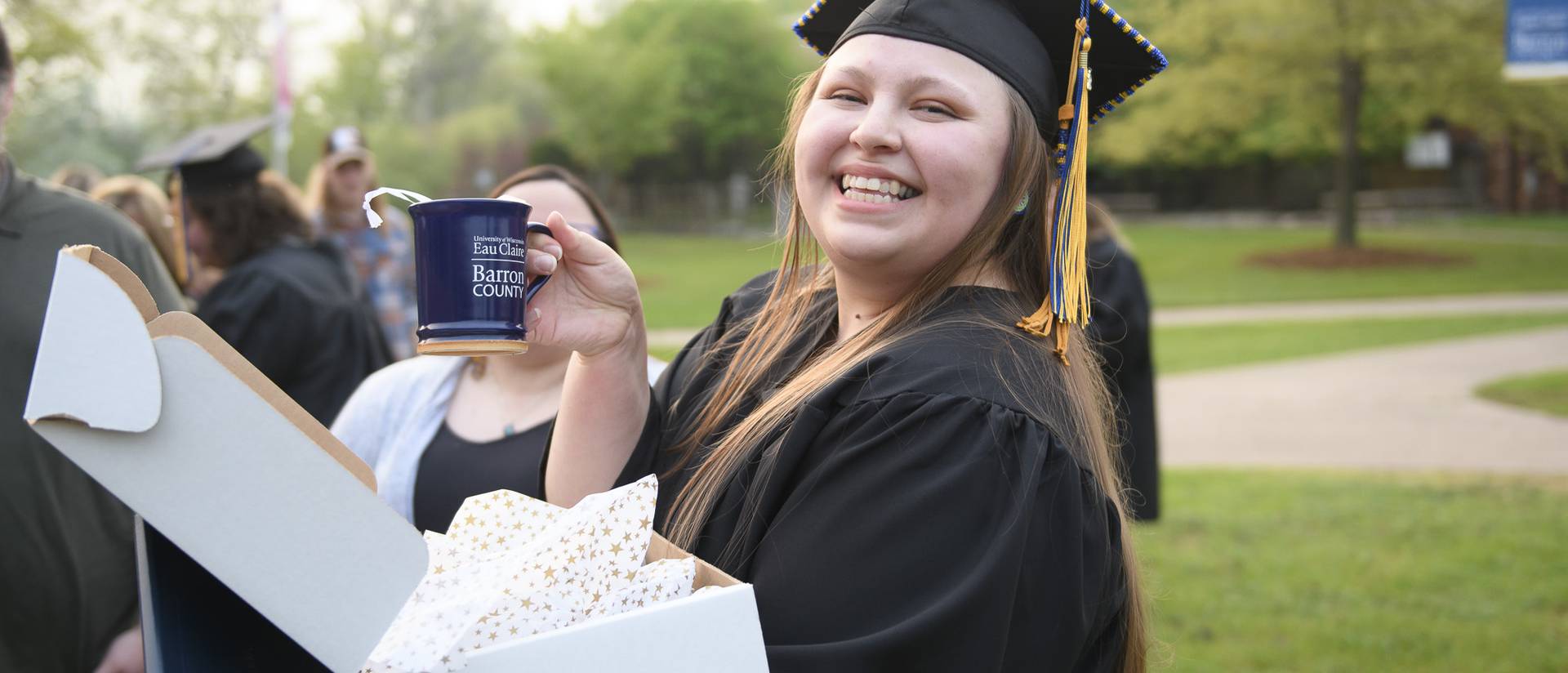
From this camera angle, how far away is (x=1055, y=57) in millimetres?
2238

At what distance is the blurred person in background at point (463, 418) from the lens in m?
3.12

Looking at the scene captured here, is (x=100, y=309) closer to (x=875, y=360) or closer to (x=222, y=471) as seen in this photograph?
(x=222, y=471)

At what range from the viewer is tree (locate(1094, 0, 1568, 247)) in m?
25.1

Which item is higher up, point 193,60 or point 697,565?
point 193,60

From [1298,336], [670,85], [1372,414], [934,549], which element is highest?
[670,85]

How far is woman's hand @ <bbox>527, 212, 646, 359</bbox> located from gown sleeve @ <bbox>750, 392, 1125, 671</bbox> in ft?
1.59

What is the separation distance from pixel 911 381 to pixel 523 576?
631 millimetres

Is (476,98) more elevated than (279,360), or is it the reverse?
(476,98)

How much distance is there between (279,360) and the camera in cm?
452

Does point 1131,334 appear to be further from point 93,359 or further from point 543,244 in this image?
point 93,359

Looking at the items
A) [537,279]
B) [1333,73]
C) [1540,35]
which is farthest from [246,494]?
[1333,73]

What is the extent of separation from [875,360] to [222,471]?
96 centimetres

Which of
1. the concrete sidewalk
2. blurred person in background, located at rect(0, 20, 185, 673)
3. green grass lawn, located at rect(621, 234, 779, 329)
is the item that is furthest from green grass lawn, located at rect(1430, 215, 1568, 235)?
blurred person in background, located at rect(0, 20, 185, 673)

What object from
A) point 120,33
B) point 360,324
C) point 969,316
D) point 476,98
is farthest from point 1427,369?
point 476,98
